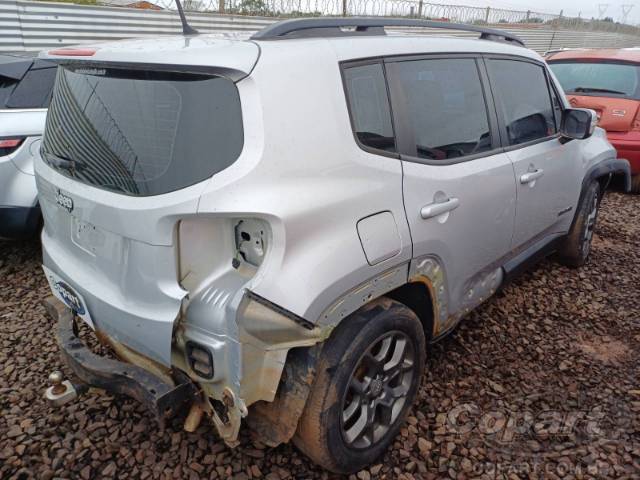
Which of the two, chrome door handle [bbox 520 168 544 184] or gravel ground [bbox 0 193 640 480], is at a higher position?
chrome door handle [bbox 520 168 544 184]

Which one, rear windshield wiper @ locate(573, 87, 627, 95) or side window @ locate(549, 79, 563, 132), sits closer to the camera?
side window @ locate(549, 79, 563, 132)

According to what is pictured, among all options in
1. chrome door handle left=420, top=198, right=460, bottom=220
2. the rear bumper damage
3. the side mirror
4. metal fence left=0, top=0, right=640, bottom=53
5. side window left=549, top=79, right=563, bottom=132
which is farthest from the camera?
metal fence left=0, top=0, right=640, bottom=53

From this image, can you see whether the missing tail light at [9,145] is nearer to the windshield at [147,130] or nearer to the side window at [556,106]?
the windshield at [147,130]

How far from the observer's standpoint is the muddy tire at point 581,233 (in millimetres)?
3770

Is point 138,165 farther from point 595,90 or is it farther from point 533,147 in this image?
point 595,90

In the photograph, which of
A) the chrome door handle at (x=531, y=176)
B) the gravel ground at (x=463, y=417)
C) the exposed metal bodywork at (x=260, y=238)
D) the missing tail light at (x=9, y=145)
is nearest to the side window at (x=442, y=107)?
the exposed metal bodywork at (x=260, y=238)

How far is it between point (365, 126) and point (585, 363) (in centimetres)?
211

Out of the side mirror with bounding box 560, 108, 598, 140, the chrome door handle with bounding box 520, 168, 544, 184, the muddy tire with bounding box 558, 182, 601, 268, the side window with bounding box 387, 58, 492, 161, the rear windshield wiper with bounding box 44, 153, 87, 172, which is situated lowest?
the muddy tire with bounding box 558, 182, 601, 268

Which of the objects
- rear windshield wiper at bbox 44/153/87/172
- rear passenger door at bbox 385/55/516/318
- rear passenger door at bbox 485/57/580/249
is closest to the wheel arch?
rear passenger door at bbox 385/55/516/318

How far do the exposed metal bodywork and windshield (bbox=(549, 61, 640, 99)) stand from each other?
5.34 metres

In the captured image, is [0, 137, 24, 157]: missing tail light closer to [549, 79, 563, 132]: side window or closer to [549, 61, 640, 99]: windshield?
[549, 79, 563, 132]: side window

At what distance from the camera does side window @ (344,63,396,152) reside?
6.18 ft

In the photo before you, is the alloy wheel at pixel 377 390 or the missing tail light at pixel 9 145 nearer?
the alloy wheel at pixel 377 390

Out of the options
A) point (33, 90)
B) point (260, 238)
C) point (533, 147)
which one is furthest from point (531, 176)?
point (33, 90)
